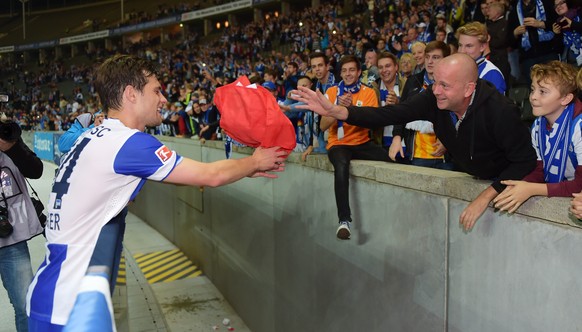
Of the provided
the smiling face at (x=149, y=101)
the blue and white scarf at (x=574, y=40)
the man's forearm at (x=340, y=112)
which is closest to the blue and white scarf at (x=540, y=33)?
the blue and white scarf at (x=574, y=40)

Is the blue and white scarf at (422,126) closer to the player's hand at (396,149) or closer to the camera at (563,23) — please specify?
the player's hand at (396,149)

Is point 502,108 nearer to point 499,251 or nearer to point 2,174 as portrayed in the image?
point 499,251

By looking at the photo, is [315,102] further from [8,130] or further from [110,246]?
[8,130]

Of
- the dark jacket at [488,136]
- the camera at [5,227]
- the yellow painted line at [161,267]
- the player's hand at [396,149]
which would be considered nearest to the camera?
the dark jacket at [488,136]

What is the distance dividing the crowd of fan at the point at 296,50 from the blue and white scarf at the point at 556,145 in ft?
4.88

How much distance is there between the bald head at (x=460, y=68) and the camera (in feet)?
8.87

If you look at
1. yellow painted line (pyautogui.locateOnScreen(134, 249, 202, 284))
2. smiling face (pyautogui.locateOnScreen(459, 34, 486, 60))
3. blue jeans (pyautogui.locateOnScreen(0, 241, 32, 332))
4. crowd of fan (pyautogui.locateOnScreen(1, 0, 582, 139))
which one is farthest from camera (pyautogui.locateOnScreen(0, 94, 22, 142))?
yellow painted line (pyautogui.locateOnScreen(134, 249, 202, 284))

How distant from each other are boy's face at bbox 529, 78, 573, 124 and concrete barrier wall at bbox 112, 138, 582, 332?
21.4 inches

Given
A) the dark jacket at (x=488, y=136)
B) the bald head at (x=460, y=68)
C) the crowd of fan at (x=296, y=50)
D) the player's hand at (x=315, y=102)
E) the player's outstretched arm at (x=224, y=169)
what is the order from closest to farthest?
the player's outstretched arm at (x=224, y=169) < the dark jacket at (x=488, y=136) < the bald head at (x=460, y=68) < the player's hand at (x=315, y=102) < the crowd of fan at (x=296, y=50)

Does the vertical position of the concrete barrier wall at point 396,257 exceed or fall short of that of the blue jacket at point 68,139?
it falls short

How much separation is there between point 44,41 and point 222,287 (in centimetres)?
4520

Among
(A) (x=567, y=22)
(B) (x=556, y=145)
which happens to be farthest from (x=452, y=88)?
(A) (x=567, y=22)

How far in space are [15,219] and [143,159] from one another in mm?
1913

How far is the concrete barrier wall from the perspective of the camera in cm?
235
